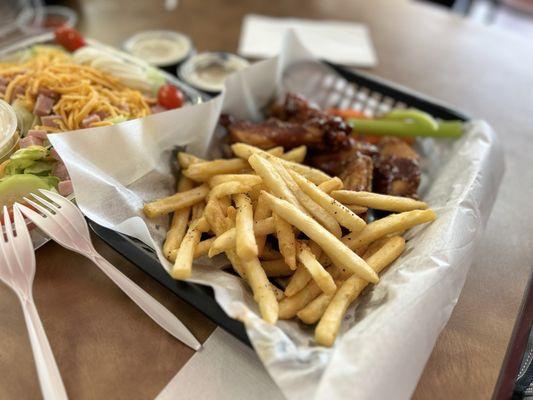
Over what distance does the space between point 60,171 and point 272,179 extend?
0.86 m

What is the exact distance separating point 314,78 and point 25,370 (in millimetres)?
2078

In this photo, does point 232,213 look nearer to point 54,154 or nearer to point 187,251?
point 187,251

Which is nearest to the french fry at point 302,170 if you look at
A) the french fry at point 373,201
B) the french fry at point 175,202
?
the french fry at point 373,201

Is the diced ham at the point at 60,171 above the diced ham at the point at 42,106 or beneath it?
beneath

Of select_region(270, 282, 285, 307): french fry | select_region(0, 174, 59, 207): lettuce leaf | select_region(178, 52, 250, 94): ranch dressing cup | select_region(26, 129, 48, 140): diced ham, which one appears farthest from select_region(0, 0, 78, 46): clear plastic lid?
select_region(270, 282, 285, 307): french fry

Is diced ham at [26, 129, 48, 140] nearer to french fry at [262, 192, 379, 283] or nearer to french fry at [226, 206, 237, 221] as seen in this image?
french fry at [226, 206, 237, 221]

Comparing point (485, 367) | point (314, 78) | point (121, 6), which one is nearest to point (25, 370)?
point (485, 367)

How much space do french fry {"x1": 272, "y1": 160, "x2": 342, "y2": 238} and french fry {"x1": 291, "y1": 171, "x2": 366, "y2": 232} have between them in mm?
15

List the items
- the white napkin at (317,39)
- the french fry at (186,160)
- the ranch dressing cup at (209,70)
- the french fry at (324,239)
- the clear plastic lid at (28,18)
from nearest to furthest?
the french fry at (324,239) → the french fry at (186,160) → the ranch dressing cup at (209,70) → the white napkin at (317,39) → the clear plastic lid at (28,18)

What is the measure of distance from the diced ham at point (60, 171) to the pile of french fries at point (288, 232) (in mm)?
374

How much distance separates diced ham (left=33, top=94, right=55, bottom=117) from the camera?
2.03 meters

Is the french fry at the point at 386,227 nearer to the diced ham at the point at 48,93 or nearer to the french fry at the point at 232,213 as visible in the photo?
the french fry at the point at 232,213

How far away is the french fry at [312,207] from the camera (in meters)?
1.64

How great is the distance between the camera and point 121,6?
371 centimetres
